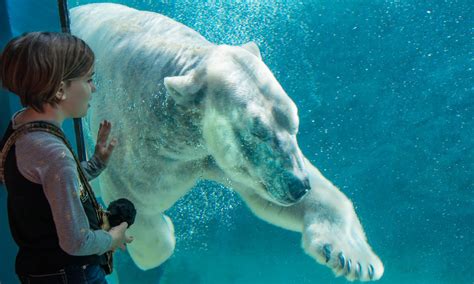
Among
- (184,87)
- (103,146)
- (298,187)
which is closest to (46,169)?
(103,146)

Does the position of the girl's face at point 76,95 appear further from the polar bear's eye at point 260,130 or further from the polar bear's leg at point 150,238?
the polar bear's leg at point 150,238

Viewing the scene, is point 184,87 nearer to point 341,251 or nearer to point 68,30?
point 68,30

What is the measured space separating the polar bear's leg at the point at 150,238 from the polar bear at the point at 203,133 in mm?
12

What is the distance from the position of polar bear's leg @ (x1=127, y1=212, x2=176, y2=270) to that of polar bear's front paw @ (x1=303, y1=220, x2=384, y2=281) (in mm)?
1108

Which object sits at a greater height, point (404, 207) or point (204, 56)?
point (204, 56)

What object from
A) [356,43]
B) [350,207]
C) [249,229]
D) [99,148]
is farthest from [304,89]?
[99,148]

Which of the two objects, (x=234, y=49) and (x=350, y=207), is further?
(x=350, y=207)

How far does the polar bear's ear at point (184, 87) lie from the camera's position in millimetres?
2330

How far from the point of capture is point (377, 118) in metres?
11.5

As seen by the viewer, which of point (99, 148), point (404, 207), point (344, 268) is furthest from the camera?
point (404, 207)

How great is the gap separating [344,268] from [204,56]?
125 centimetres

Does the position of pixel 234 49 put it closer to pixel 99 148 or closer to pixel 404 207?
pixel 99 148

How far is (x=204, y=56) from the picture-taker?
2.54 meters

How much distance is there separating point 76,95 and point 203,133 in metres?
1.28
